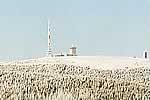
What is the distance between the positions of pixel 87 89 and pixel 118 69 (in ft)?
28.9

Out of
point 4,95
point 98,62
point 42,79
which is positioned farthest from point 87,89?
point 98,62

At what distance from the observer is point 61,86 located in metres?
11.1

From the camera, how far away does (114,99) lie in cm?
1072

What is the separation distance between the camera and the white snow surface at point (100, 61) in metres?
20.5

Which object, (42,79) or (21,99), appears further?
(42,79)

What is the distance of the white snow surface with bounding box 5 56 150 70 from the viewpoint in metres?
20.5

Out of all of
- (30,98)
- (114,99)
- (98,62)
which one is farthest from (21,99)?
(98,62)

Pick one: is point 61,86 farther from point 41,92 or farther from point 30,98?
point 30,98

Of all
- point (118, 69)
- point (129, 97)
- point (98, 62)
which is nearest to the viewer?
point (129, 97)

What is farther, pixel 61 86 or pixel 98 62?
pixel 98 62

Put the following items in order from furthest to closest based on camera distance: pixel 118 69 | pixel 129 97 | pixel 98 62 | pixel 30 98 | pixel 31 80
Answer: pixel 98 62, pixel 118 69, pixel 31 80, pixel 129 97, pixel 30 98

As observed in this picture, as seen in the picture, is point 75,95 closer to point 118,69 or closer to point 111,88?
point 111,88

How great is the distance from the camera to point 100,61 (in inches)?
880

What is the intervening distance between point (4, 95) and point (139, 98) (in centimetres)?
337
